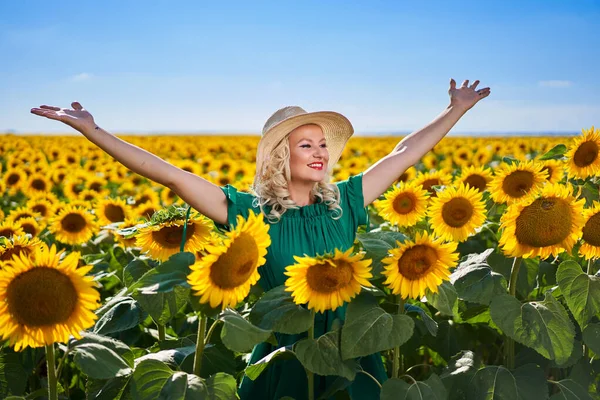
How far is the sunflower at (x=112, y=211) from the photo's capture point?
18.0ft

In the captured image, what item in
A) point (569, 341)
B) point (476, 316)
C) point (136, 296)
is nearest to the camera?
point (136, 296)

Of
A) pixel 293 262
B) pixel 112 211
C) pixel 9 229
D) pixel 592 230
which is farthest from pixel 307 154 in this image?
pixel 112 211

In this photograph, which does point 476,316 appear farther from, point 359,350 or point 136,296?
point 136,296

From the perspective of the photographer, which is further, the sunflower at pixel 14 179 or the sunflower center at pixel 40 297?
the sunflower at pixel 14 179

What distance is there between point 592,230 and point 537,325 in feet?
2.02

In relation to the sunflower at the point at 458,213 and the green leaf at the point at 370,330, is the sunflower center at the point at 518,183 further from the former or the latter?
the green leaf at the point at 370,330

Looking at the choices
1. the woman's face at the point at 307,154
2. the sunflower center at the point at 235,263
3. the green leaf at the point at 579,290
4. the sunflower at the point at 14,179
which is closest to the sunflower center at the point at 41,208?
the sunflower at the point at 14,179

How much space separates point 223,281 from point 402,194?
2104 millimetres

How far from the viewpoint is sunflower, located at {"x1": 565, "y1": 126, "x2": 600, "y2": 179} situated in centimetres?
375

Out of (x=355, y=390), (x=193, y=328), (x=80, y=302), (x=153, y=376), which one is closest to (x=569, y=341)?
(x=355, y=390)

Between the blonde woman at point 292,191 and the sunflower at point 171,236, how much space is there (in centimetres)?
7

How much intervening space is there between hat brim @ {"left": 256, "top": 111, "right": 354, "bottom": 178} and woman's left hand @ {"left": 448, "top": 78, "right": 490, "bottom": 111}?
576mm

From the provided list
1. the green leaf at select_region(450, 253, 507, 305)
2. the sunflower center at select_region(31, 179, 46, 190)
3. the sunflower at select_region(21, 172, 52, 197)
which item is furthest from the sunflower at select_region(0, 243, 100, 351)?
the sunflower center at select_region(31, 179, 46, 190)

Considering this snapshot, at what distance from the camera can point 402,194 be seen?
161 inches
